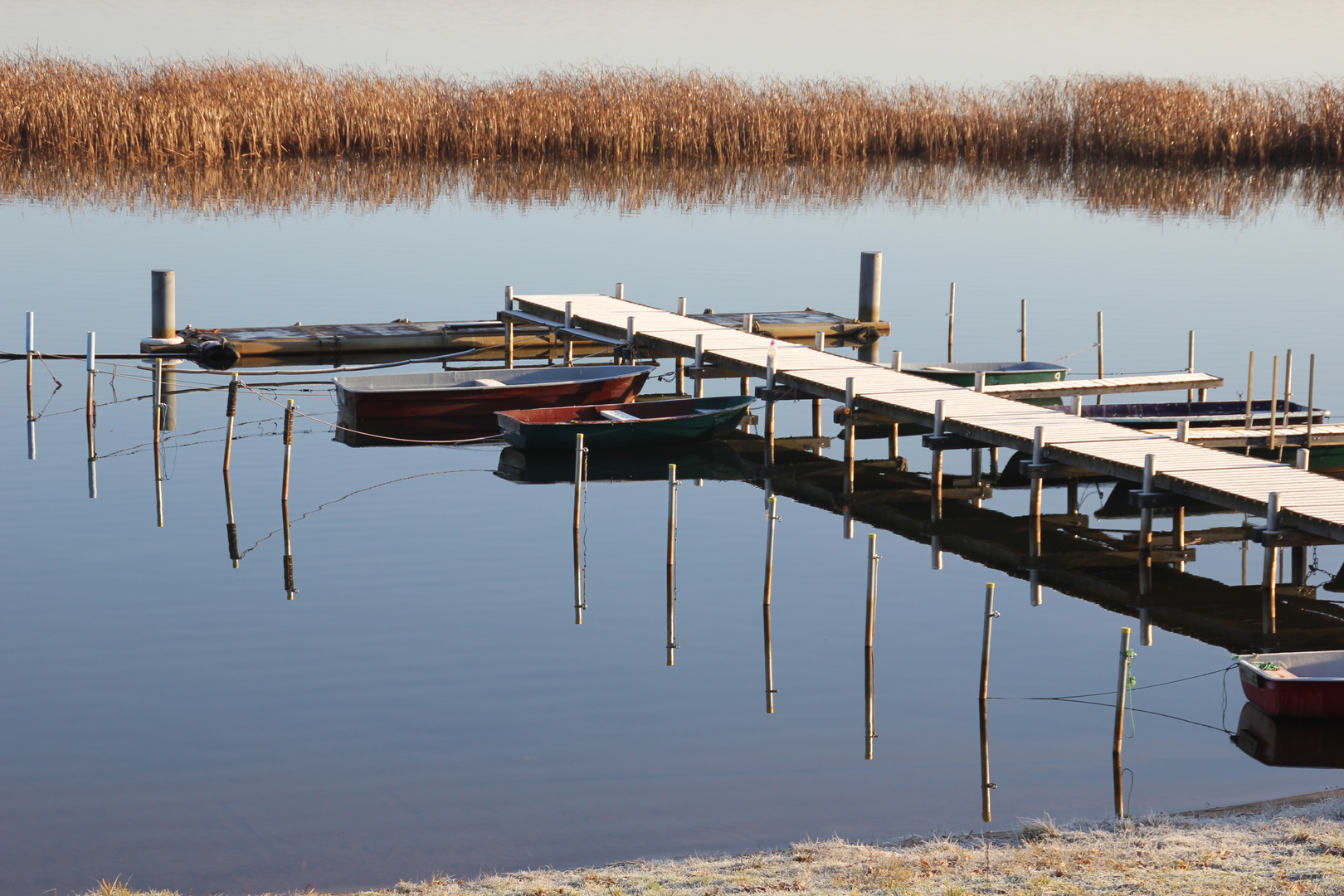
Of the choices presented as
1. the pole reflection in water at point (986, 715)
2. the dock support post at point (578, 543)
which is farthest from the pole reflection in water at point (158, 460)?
the pole reflection in water at point (986, 715)

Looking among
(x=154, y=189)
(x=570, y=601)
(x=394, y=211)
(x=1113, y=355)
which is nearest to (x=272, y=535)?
(x=570, y=601)

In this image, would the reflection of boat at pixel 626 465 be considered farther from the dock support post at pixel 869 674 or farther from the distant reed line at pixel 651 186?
the distant reed line at pixel 651 186

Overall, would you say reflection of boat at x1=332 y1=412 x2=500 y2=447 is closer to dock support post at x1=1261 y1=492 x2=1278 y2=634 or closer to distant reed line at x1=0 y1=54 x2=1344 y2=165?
dock support post at x1=1261 y1=492 x2=1278 y2=634

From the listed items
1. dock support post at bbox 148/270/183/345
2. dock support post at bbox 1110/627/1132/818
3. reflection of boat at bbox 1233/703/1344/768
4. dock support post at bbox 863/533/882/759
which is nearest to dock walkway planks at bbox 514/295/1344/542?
reflection of boat at bbox 1233/703/1344/768

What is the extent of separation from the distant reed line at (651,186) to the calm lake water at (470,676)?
20.2 meters

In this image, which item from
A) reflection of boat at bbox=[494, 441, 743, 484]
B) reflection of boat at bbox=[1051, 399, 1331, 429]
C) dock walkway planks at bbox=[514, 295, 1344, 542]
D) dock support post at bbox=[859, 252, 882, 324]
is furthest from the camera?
dock support post at bbox=[859, 252, 882, 324]

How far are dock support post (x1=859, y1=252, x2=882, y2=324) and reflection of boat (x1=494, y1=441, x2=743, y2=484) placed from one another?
854 cm

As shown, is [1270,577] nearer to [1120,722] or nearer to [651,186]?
[1120,722]

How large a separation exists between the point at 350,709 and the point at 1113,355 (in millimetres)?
19645

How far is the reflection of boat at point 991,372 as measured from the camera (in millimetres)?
25297

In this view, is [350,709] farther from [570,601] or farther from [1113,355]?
[1113,355]

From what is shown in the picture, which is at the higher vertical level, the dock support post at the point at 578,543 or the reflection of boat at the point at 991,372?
the reflection of boat at the point at 991,372

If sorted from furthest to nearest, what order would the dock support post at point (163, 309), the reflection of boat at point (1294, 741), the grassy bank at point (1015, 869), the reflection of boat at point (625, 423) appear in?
the dock support post at point (163, 309), the reflection of boat at point (625, 423), the reflection of boat at point (1294, 741), the grassy bank at point (1015, 869)

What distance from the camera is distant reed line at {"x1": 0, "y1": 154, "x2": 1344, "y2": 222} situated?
155ft
